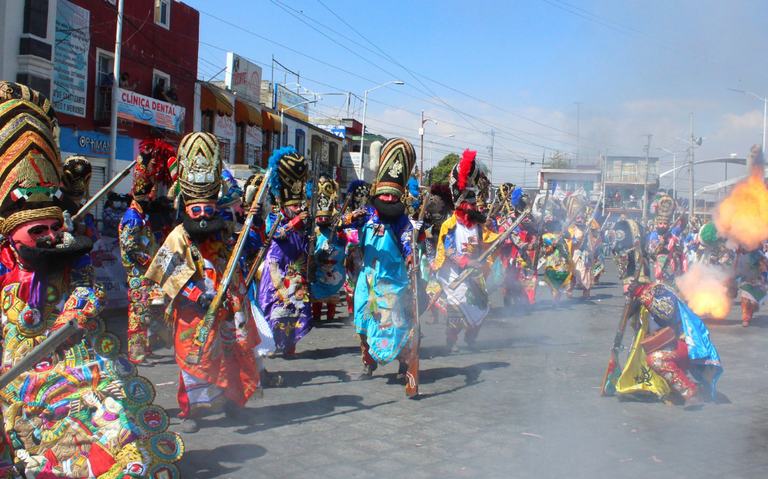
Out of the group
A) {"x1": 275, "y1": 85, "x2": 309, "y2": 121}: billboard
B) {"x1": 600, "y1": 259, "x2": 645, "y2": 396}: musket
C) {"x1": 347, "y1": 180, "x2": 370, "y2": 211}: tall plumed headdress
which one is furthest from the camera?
{"x1": 275, "y1": 85, "x2": 309, "y2": 121}: billboard

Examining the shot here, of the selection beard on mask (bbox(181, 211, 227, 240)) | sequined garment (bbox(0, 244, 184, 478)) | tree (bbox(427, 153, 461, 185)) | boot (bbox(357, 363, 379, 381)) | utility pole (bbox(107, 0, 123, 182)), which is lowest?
boot (bbox(357, 363, 379, 381))

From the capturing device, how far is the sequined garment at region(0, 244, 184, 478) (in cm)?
342

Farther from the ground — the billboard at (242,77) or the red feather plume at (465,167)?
the billboard at (242,77)

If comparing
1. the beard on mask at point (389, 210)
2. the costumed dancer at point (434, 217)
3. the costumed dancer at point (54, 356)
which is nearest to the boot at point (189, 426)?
the costumed dancer at point (54, 356)

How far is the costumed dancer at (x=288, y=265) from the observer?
721 cm

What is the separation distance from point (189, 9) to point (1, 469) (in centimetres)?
2599

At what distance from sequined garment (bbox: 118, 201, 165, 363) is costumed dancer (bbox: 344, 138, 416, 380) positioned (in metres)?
2.33

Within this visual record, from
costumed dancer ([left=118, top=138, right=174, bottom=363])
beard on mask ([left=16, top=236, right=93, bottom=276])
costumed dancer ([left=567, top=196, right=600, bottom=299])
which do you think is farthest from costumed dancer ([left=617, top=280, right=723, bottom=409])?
costumed dancer ([left=567, top=196, right=600, bottom=299])

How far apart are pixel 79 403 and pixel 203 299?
4.40ft

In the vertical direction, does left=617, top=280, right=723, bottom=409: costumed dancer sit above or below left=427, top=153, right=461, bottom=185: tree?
below

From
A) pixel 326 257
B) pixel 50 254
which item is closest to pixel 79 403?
pixel 50 254

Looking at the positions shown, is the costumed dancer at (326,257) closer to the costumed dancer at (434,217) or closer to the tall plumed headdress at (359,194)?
the tall plumed headdress at (359,194)

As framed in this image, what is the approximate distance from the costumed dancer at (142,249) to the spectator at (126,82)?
15.8 meters

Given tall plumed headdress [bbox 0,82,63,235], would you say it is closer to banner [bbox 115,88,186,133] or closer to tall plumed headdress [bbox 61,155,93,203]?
tall plumed headdress [bbox 61,155,93,203]
